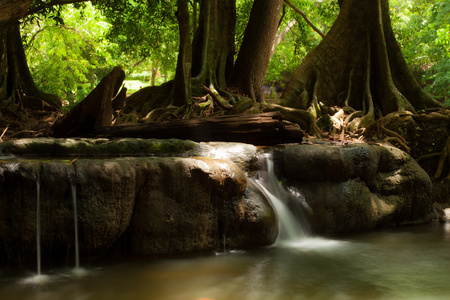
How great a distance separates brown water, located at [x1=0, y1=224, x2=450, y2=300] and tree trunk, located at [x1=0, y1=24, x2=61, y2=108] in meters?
8.28

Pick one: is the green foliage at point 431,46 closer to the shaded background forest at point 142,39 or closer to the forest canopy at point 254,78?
the shaded background forest at point 142,39

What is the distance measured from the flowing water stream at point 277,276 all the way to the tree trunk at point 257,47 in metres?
6.29

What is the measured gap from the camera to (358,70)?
35.2 feet

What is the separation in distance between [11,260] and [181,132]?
3.45 meters

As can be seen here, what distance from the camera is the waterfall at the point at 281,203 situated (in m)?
5.47

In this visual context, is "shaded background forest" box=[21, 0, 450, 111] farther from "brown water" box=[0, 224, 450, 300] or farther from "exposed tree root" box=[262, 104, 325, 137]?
"brown water" box=[0, 224, 450, 300]

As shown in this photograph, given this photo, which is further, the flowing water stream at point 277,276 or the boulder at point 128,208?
the boulder at point 128,208

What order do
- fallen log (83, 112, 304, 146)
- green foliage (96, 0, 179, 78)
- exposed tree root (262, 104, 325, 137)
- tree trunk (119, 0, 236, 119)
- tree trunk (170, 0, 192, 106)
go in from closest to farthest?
1. fallen log (83, 112, 304, 146)
2. exposed tree root (262, 104, 325, 137)
3. tree trunk (170, 0, 192, 106)
4. tree trunk (119, 0, 236, 119)
5. green foliage (96, 0, 179, 78)

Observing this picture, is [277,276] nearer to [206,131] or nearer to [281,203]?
[281,203]

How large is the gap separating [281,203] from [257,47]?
6.32 m

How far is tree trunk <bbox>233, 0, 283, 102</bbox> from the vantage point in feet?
35.8

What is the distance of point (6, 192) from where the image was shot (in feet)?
12.6

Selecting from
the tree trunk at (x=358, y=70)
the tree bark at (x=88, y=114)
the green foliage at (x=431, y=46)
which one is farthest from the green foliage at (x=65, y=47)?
the green foliage at (x=431, y=46)

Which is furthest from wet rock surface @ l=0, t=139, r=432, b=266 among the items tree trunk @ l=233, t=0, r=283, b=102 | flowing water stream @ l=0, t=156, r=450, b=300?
tree trunk @ l=233, t=0, r=283, b=102
